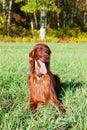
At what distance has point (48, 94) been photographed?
19.6ft

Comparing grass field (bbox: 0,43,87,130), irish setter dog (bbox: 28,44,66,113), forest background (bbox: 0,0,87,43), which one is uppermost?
irish setter dog (bbox: 28,44,66,113)

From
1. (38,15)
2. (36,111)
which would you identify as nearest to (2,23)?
(38,15)

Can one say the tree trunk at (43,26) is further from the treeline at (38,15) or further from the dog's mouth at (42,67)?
the dog's mouth at (42,67)

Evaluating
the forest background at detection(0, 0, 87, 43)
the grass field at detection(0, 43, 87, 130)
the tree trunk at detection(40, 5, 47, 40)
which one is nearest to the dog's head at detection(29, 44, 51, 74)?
the grass field at detection(0, 43, 87, 130)

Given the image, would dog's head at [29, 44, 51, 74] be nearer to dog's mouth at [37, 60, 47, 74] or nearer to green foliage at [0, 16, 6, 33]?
dog's mouth at [37, 60, 47, 74]

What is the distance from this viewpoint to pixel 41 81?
6.00 metres

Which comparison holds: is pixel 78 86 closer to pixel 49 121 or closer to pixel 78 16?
pixel 49 121

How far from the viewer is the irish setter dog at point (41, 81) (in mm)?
5926

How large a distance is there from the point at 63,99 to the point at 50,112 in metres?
0.95

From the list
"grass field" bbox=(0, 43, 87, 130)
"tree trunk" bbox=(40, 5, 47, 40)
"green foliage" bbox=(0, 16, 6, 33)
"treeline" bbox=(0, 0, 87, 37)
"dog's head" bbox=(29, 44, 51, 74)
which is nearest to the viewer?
"grass field" bbox=(0, 43, 87, 130)

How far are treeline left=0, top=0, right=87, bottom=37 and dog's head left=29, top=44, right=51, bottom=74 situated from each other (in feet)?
97.4

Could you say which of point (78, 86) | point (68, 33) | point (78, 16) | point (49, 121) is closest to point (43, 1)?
point (68, 33)

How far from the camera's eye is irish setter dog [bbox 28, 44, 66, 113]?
19.4 feet

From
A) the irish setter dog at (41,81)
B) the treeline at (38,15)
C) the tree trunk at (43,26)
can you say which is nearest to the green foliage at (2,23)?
the treeline at (38,15)
